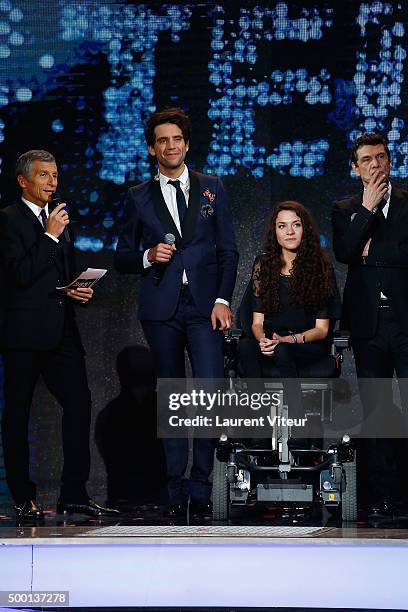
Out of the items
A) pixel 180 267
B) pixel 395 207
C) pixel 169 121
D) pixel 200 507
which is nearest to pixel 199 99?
pixel 169 121

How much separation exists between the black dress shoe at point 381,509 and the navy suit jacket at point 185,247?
3.67 feet

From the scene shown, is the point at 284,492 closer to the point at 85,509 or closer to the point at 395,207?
the point at 85,509

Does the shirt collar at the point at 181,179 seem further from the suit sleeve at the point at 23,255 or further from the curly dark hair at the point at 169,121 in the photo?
the suit sleeve at the point at 23,255

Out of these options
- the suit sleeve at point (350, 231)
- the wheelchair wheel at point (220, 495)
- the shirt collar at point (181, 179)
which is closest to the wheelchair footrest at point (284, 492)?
the wheelchair wheel at point (220, 495)

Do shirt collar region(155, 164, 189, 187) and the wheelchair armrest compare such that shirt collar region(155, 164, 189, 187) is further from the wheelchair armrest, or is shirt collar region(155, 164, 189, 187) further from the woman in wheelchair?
the wheelchair armrest

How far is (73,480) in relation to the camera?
5.38 m

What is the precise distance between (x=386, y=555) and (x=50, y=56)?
128 inches

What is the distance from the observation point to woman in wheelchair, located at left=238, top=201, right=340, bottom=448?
17.0 ft

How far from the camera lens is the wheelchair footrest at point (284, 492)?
16.7 ft

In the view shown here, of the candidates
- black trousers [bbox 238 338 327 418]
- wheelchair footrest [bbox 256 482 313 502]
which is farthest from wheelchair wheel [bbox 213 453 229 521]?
black trousers [bbox 238 338 327 418]

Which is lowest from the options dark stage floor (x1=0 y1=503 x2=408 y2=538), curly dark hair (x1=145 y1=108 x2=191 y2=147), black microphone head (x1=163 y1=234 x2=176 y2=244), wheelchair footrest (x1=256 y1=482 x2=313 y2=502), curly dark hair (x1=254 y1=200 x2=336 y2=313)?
dark stage floor (x1=0 y1=503 x2=408 y2=538)

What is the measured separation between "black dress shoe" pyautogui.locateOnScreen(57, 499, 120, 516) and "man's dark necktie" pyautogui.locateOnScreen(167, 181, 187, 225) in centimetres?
134

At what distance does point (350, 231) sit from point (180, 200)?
2.61 feet

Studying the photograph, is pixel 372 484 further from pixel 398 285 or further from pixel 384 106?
pixel 384 106
